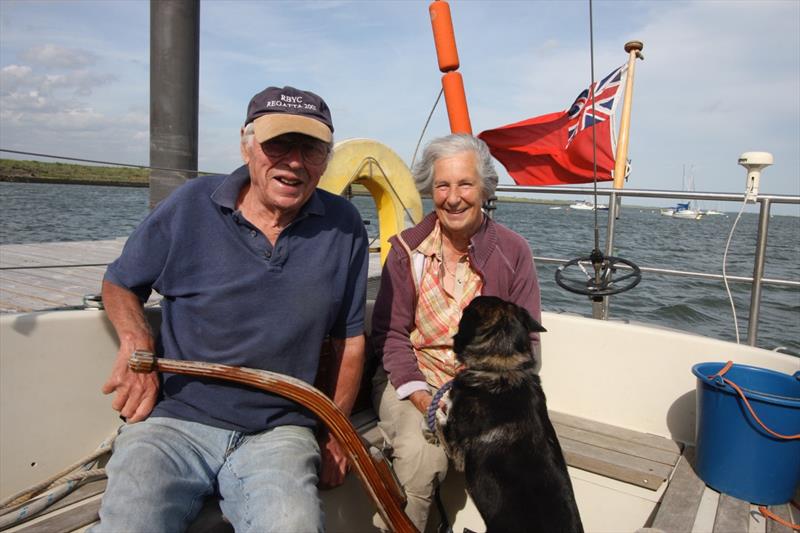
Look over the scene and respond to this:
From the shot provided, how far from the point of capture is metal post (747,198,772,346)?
358 cm

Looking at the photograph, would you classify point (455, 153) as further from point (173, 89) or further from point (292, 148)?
point (173, 89)

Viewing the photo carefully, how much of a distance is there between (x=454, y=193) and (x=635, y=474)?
1539mm

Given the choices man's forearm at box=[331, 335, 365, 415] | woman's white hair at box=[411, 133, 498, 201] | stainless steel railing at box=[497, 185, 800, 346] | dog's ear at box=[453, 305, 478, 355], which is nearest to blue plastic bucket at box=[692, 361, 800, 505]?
dog's ear at box=[453, 305, 478, 355]

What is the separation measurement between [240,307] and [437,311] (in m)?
0.99

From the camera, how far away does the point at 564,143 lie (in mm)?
5691

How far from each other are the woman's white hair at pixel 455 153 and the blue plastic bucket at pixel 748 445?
1280 millimetres

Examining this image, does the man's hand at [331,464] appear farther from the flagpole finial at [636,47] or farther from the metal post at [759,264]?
the flagpole finial at [636,47]

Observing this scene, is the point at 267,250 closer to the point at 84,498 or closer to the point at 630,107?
the point at 84,498

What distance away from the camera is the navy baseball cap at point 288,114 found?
1913 mm

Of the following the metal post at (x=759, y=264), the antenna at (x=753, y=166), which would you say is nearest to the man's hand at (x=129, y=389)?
the metal post at (x=759, y=264)

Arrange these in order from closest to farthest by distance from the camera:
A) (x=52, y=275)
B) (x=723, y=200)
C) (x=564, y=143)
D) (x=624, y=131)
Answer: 1. (x=723, y=200)
2. (x=624, y=131)
3. (x=564, y=143)
4. (x=52, y=275)

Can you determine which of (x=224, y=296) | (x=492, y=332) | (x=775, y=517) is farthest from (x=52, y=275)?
(x=775, y=517)

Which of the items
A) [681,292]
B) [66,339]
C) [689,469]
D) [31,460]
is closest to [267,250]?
[66,339]

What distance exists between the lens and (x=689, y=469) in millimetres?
2592
